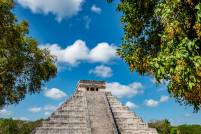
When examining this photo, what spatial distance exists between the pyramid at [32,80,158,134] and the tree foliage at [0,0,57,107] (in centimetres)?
906

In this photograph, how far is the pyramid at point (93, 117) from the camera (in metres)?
36.9

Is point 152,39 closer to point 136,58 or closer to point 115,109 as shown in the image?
point 136,58

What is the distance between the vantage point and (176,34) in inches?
378

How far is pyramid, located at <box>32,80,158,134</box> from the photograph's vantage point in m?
36.9

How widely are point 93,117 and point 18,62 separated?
14.2 m

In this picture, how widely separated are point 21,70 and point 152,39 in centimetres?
1601

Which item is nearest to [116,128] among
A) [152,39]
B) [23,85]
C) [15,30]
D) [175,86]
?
[23,85]

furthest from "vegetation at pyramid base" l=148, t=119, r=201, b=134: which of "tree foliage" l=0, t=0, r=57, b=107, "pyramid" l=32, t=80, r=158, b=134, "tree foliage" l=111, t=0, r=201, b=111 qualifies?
"tree foliage" l=111, t=0, r=201, b=111

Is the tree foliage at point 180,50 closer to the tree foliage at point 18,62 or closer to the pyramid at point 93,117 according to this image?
the tree foliage at point 18,62

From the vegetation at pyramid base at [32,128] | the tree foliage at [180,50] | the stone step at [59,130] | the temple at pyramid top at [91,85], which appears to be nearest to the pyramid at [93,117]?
the stone step at [59,130]

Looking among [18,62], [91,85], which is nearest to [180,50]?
[18,62]

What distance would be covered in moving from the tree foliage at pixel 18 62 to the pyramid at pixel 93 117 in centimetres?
906

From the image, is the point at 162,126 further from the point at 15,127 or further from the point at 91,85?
the point at 91,85

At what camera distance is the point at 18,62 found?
26.0 metres
